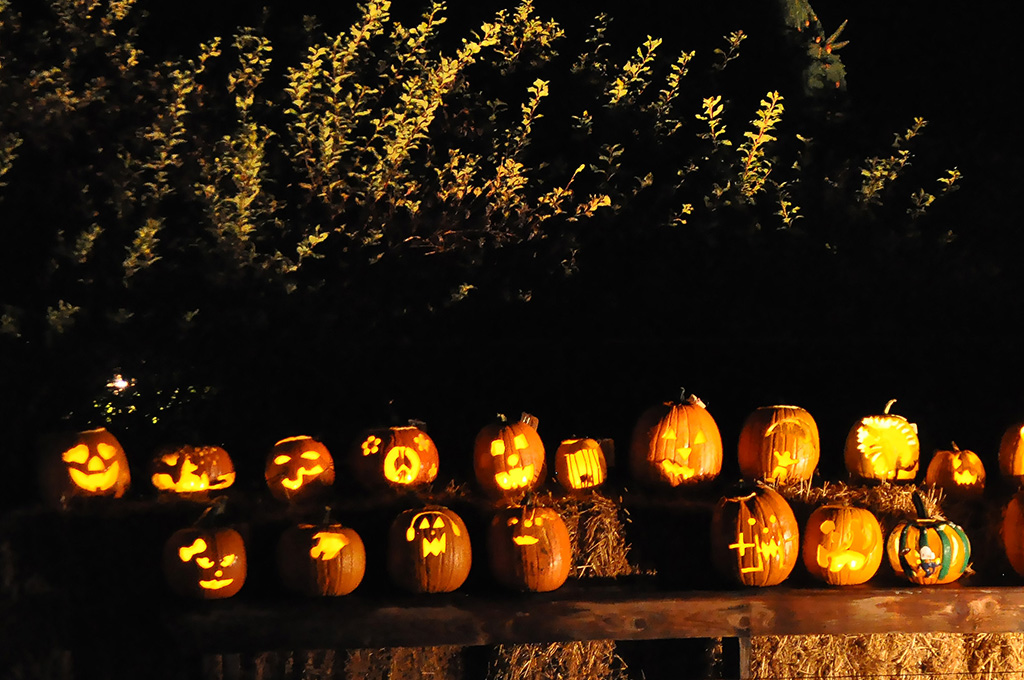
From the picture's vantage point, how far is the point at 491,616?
10.7 ft

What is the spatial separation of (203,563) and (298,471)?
572mm

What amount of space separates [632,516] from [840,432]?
1.44m

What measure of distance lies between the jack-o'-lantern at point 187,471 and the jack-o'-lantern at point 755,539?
198 centimetres

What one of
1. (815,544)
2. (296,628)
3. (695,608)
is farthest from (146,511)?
(815,544)

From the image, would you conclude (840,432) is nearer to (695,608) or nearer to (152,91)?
(695,608)

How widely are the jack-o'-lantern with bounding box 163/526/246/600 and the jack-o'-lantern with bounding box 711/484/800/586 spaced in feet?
5.68

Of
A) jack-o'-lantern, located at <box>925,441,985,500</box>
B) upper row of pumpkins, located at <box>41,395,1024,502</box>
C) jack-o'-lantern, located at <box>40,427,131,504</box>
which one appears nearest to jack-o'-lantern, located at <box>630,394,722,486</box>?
upper row of pumpkins, located at <box>41,395,1024,502</box>

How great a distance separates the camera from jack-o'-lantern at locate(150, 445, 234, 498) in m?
3.75

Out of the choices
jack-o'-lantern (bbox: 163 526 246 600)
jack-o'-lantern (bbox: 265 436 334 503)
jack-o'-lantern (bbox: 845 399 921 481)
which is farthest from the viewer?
jack-o'-lantern (bbox: 845 399 921 481)

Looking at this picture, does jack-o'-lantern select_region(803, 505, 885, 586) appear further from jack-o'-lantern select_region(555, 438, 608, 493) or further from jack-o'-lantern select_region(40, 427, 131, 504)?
jack-o'-lantern select_region(40, 427, 131, 504)

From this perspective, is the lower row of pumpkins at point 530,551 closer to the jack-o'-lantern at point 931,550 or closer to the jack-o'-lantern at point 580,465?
the jack-o'-lantern at point 931,550

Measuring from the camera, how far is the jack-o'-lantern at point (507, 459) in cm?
378

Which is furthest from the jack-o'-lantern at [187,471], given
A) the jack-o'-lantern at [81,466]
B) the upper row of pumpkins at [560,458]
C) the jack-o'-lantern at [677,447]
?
the jack-o'-lantern at [677,447]

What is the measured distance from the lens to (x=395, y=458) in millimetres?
3801
